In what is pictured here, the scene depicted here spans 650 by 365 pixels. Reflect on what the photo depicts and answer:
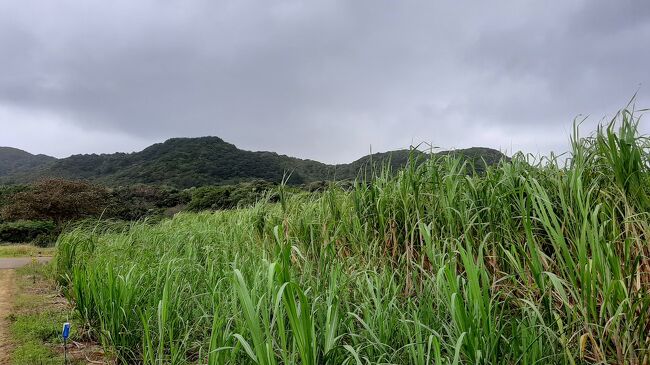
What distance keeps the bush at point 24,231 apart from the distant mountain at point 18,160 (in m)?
64.6

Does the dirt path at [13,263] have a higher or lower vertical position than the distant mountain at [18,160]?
lower

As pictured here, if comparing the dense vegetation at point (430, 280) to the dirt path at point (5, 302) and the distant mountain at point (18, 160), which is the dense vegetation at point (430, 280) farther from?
the distant mountain at point (18, 160)

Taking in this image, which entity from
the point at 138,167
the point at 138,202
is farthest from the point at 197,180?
the point at 138,202

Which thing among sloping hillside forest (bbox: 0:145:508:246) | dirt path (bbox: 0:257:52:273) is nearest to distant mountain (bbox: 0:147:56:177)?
sloping hillside forest (bbox: 0:145:508:246)

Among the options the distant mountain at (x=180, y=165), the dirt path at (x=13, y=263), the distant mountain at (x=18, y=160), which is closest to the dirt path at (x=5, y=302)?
the dirt path at (x=13, y=263)

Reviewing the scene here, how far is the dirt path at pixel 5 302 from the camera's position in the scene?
2809 millimetres

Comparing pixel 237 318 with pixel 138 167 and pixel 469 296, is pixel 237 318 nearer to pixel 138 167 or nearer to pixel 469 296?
pixel 469 296

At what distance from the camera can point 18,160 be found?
79500mm

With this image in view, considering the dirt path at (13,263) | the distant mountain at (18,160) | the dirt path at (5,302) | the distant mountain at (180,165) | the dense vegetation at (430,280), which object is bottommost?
the dirt path at (13,263)

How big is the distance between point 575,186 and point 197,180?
37.9 m

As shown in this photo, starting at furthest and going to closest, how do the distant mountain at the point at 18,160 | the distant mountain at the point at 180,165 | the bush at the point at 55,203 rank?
the distant mountain at the point at 18,160 < the distant mountain at the point at 180,165 < the bush at the point at 55,203

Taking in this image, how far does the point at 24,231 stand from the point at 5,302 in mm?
14509

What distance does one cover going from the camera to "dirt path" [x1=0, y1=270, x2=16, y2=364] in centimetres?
281

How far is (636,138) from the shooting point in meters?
2.44
